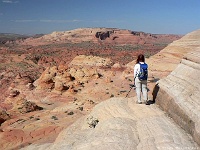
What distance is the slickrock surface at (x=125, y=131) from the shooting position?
6840 mm

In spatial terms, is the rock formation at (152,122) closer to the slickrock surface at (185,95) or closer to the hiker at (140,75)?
the slickrock surface at (185,95)

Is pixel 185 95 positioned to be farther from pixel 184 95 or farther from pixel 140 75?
pixel 140 75

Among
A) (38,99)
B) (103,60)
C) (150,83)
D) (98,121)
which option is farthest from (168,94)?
(103,60)

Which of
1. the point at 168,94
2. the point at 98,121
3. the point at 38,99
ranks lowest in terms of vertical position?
the point at 38,99

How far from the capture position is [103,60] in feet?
151

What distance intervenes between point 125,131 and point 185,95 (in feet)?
6.74

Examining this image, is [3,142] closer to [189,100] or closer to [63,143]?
[63,143]

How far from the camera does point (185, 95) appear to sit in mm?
8477

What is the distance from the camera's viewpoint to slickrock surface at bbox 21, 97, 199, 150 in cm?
684

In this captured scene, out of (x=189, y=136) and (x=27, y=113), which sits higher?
(x=189, y=136)

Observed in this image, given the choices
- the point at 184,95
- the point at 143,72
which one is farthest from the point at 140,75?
the point at 184,95

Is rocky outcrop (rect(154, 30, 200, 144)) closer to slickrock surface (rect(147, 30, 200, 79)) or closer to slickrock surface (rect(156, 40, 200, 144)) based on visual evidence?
slickrock surface (rect(156, 40, 200, 144))

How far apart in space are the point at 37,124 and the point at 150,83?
31.7 ft

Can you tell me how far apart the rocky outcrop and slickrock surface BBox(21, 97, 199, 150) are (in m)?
0.23
